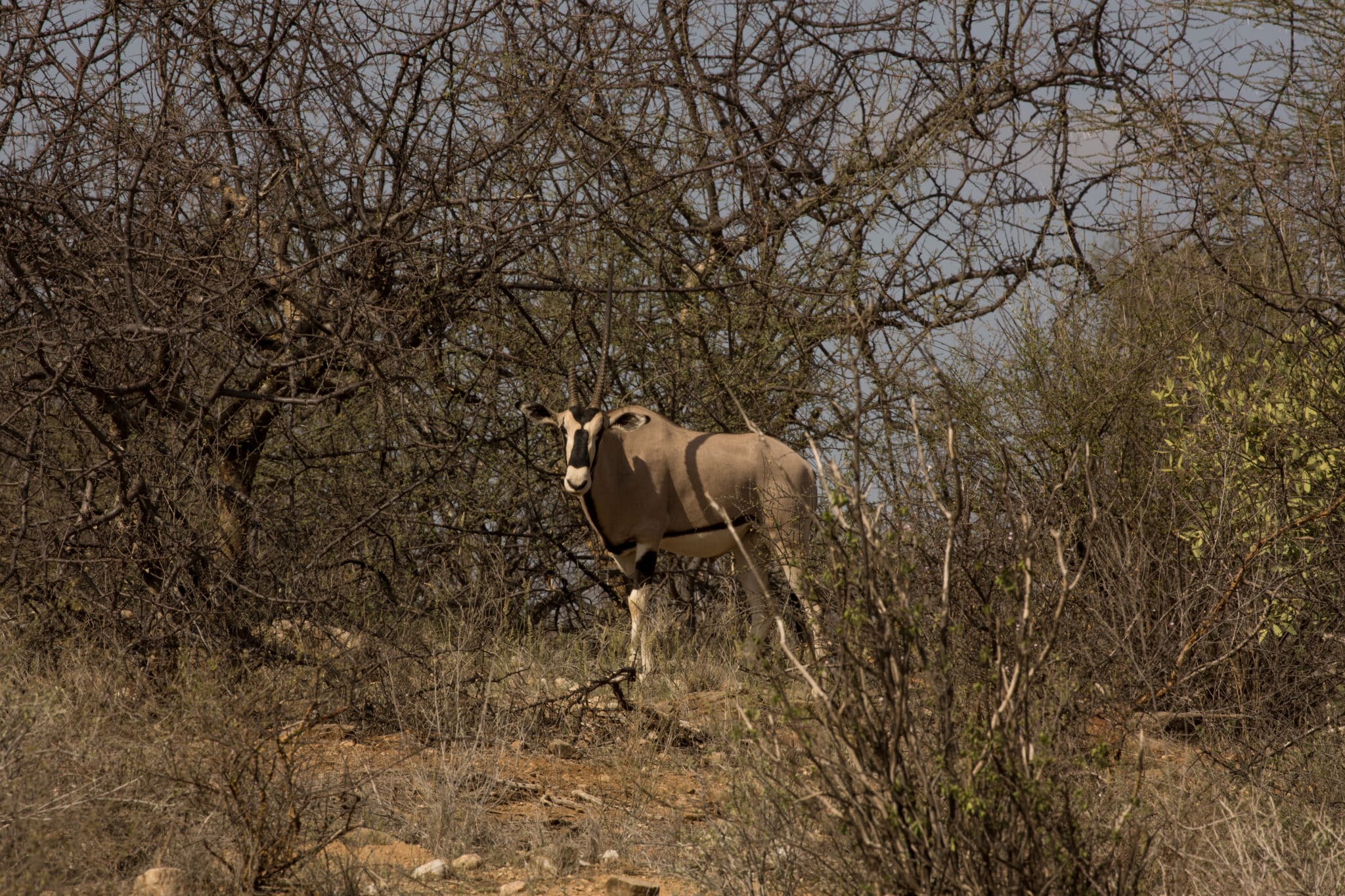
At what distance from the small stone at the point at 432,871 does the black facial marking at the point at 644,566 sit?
152 inches

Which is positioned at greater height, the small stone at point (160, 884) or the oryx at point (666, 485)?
the oryx at point (666, 485)

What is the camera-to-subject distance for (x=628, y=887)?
4312 millimetres

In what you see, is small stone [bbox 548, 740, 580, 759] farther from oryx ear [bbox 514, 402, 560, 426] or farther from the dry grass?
oryx ear [bbox 514, 402, 560, 426]

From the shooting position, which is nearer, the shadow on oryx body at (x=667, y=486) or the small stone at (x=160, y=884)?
the small stone at (x=160, y=884)

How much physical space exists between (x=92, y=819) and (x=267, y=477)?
5.85 m

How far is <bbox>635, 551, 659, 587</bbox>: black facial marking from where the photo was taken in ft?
27.4

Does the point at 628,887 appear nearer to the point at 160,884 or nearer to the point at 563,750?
the point at 160,884

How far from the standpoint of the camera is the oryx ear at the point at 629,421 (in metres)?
8.13

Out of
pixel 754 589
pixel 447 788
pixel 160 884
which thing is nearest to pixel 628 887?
pixel 447 788

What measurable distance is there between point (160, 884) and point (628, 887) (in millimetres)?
1488

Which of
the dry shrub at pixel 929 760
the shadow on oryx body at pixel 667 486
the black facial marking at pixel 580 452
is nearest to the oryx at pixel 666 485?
the shadow on oryx body at pixel 667 486

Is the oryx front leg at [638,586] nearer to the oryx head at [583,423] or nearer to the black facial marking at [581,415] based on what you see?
the oryx head at [583,423]

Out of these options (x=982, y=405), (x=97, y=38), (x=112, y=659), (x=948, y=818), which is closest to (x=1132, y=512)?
(x=982, y=405)

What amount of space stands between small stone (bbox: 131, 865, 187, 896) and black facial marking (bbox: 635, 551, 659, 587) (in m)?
4.58
